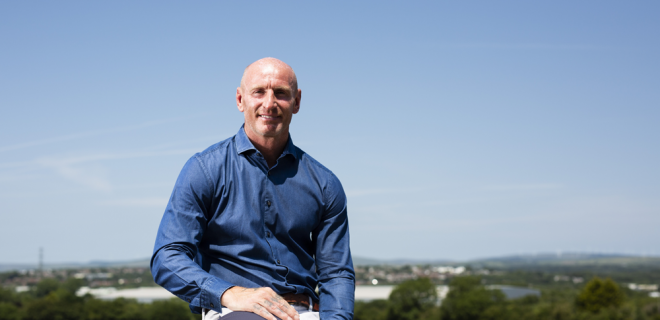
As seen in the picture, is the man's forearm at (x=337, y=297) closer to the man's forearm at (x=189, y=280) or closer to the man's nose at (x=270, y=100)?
the man's forearm at (x=189, y=280)

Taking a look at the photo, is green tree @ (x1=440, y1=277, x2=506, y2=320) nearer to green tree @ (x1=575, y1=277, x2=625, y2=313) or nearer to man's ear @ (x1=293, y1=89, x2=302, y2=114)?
green tree @ (x1=575, y1=277, x2=625, y2=313)

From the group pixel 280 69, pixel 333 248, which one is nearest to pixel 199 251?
pixel 333 248

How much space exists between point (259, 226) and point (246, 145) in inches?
23.1

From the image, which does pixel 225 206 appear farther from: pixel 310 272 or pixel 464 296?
pixel 464 296

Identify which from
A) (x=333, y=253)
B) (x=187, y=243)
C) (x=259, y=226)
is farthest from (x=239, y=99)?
(x=333, y=253)

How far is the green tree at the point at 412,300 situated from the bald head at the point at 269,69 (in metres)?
135

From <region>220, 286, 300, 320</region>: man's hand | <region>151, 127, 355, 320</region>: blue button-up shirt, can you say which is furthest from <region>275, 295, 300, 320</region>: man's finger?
<region>151, 127, 355, 320</region>: blue button-up shirt

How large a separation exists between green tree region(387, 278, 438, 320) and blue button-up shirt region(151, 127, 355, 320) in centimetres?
13452

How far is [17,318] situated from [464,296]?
88956 mm

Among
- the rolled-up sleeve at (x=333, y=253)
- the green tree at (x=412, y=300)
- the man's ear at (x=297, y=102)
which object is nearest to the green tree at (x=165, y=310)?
the green tree at (x=412, y=300)

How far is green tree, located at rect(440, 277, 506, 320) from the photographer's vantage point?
13088 centimetres

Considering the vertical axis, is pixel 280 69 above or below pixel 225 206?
above

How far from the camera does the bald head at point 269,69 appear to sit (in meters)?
4.49

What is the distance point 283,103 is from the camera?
451cm
